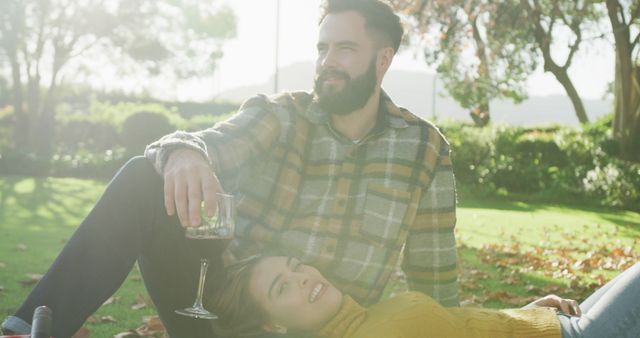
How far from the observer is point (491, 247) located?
33.6 feet

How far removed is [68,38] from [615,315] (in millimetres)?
30084

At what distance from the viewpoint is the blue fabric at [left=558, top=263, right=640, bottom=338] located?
2.78m

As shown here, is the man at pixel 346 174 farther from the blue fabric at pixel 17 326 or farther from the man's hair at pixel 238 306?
the blue fabric at pixel 17 326

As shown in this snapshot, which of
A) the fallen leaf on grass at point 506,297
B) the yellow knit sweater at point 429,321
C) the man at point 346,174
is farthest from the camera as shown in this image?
the fallen leaf on grass at point 506,297

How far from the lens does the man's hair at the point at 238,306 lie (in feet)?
9.51

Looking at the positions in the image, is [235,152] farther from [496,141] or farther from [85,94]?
[85,94]

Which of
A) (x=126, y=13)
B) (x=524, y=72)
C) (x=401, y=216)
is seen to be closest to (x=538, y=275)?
(x=401, y=216)

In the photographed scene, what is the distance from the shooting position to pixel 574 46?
2930cm

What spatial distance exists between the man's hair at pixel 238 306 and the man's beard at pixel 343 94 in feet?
3.34

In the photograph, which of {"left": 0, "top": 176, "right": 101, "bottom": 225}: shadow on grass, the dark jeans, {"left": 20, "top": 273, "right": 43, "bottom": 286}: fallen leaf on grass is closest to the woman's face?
the dark jeans

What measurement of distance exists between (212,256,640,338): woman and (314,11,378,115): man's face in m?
1.06

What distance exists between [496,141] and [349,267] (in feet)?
59.4

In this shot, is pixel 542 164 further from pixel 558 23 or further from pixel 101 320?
pixel 101 320

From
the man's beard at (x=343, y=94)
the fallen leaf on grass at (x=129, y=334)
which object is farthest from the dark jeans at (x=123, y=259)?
the fallen leaf on grass at (x=129, y=334)
